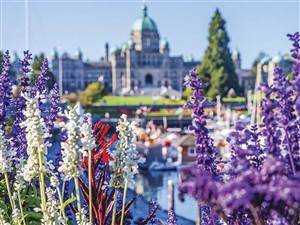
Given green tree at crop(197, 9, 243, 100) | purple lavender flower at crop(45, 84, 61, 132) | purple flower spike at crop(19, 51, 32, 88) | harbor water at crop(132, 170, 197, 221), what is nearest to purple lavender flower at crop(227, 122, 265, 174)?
purple lavender flower at crop(45, 84, 61, 132)

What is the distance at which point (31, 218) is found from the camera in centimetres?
449

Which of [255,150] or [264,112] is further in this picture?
[255,150]

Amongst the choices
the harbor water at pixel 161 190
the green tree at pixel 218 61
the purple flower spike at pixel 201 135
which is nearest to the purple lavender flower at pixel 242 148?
the purple flower spike at pixel 201 135

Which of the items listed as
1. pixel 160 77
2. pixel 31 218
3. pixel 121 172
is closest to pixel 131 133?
pixel 121 172

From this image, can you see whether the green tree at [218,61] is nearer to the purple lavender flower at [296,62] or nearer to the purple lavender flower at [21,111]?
the purple lavender flower at [21,111]

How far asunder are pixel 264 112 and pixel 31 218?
2374mm

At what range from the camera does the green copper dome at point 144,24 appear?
12138 cm

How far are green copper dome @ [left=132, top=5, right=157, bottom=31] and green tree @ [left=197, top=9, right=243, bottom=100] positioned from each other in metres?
50.7

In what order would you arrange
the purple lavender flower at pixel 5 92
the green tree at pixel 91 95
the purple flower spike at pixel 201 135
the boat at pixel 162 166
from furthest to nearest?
the green tree at pixel 91 95 < the boat at pixel 162 166 < the purple lavender flower at pixel 5 92 < the purple flower spike at pixel 201 135

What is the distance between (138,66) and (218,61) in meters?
51.7

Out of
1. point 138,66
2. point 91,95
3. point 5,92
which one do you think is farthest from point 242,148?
point 138,66

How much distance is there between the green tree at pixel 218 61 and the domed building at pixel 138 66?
48.5m

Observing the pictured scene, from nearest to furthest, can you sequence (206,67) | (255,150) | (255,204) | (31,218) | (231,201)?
(231,201) < (255,204) < (255,150) < (31,218) < (206,67)

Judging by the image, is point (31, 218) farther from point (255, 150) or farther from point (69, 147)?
point (255, 150)
